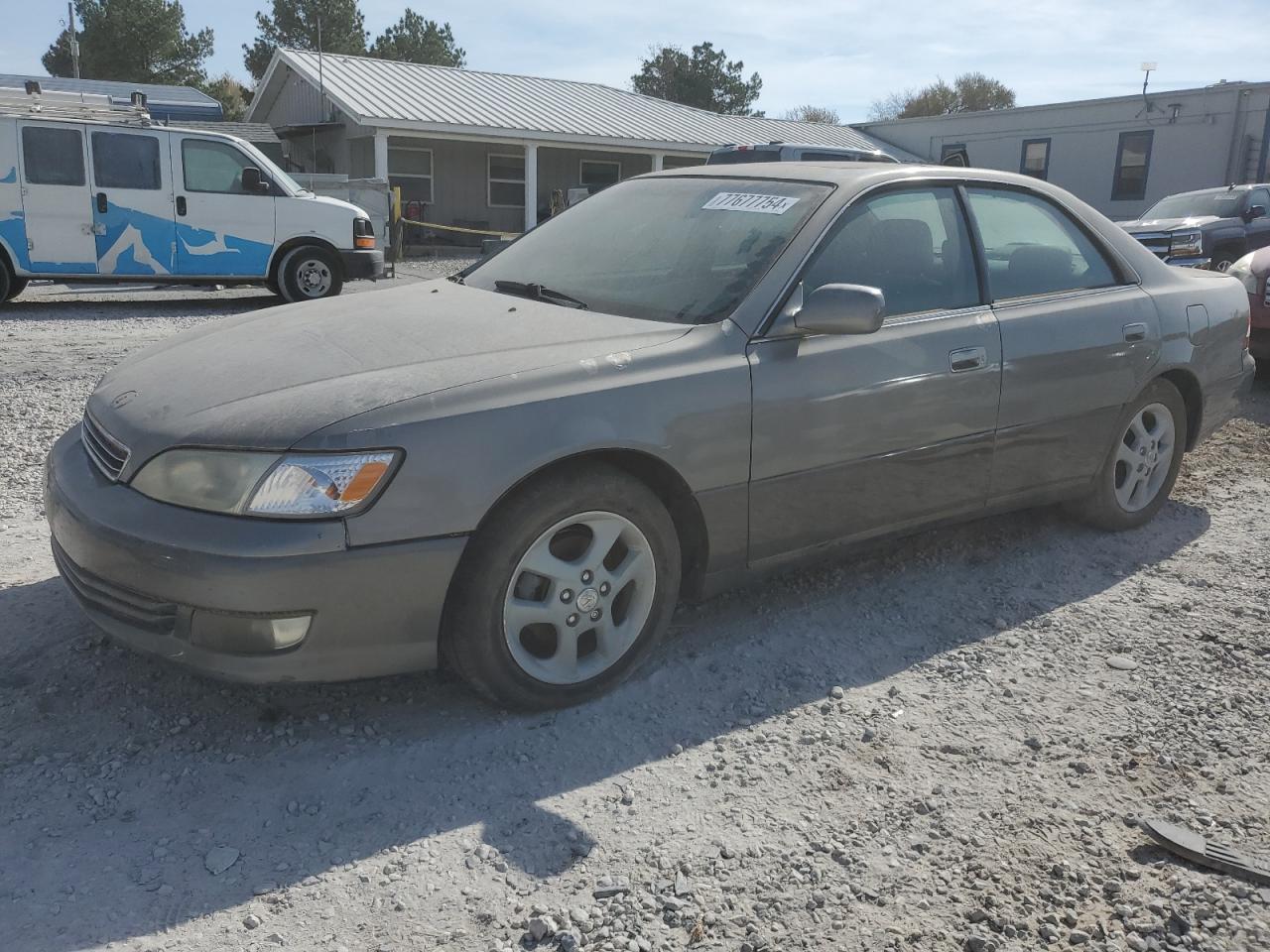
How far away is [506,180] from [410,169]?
7.73 feet

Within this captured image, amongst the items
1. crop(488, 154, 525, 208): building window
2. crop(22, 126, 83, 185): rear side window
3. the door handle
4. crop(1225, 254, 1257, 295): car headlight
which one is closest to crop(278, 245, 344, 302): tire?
crop(22, 126, 83, 185): rear side window

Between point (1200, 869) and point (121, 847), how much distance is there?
2.51m

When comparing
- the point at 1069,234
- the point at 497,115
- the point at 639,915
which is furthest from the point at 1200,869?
the point at 497,115

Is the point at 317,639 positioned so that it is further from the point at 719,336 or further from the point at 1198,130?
the point at 1198,130

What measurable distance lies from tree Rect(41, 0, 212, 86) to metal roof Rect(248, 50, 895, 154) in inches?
676

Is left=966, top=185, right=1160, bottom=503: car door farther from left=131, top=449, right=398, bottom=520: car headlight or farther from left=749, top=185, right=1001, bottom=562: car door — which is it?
left=131, top=449, right=398, bottom=520: car headlight

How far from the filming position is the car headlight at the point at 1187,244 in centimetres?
1277

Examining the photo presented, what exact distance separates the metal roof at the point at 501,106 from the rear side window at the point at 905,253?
1903 cm

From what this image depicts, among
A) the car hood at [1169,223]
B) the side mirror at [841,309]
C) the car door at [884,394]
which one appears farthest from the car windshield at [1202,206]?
the side mirror at [841,309]

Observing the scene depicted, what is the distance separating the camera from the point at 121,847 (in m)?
2.48

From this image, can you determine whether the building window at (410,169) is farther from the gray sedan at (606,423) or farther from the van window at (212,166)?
the gray sedan at (606,423)

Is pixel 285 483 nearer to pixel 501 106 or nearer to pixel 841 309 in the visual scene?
pixel 841 309

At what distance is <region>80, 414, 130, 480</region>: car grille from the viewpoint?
2.93 metres

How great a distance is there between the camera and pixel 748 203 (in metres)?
3.82
